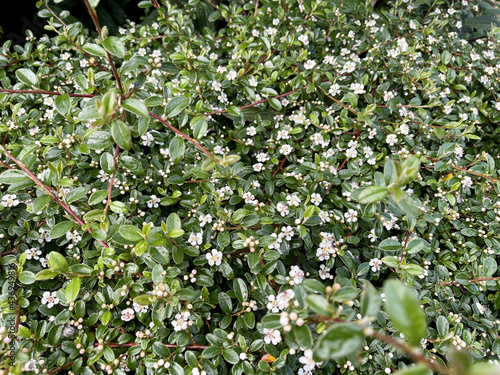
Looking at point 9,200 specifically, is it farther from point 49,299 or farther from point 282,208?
point 282,208

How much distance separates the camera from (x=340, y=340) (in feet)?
1.75

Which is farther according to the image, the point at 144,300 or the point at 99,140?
the point at 99,140

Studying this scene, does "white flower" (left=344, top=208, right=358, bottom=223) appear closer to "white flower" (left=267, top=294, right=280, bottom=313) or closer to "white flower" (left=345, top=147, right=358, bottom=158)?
"white flower" (left=345, top=147, right=358, bottom=158)

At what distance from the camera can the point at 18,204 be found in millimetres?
1191

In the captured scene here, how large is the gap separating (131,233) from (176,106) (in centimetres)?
41

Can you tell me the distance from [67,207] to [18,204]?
1.02 feet

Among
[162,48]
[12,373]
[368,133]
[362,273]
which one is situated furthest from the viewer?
[162,48]

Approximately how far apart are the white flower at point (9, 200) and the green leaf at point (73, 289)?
1.32 ft

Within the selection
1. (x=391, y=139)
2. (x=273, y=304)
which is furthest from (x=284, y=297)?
(x=391, y=139)

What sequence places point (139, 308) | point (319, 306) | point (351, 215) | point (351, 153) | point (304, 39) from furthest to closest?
1. point (304, 39)
2. point (351, 153)
3. point (351, 215)
4. point (139, 308)
5. point (319, 306)

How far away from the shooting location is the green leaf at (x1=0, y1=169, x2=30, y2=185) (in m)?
0.97

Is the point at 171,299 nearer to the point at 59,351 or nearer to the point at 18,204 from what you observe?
the point at 59,351

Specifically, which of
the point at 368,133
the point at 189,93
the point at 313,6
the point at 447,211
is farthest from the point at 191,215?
the point at 313,6

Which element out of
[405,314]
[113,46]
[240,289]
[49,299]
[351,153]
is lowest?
[49,299]
